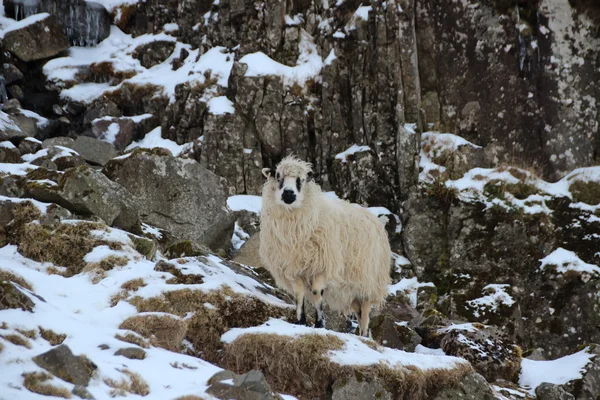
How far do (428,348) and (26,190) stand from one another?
761 cm

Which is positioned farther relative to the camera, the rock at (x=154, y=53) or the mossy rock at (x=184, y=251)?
the rock at (x=154, y=53)

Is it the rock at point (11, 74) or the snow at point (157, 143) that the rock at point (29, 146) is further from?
the rock at point (11, 74)

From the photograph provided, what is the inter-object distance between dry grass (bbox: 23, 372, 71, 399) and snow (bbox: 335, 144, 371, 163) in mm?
16311

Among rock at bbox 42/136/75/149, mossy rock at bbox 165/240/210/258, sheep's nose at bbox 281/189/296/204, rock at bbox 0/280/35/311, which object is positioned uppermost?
rock at bbox 42/136/75/149

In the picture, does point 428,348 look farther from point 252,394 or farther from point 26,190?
point 26,190

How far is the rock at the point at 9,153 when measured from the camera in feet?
56.3

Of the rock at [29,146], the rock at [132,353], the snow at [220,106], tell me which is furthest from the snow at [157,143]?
the rock at [132,353]

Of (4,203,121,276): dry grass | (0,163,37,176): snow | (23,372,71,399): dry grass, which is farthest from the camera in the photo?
(0,163,37,176): snow

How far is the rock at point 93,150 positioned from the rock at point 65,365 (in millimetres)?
15033

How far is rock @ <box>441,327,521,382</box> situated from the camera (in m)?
9.16

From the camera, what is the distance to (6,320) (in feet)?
17.2

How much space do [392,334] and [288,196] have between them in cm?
309

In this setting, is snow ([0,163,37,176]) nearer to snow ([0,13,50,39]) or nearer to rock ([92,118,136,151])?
rock ([92,118,136,151])

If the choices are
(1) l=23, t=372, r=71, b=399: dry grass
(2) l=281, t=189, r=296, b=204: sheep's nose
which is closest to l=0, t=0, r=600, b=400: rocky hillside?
(1) l=23, t=372, r=71, b=399: dry grass
